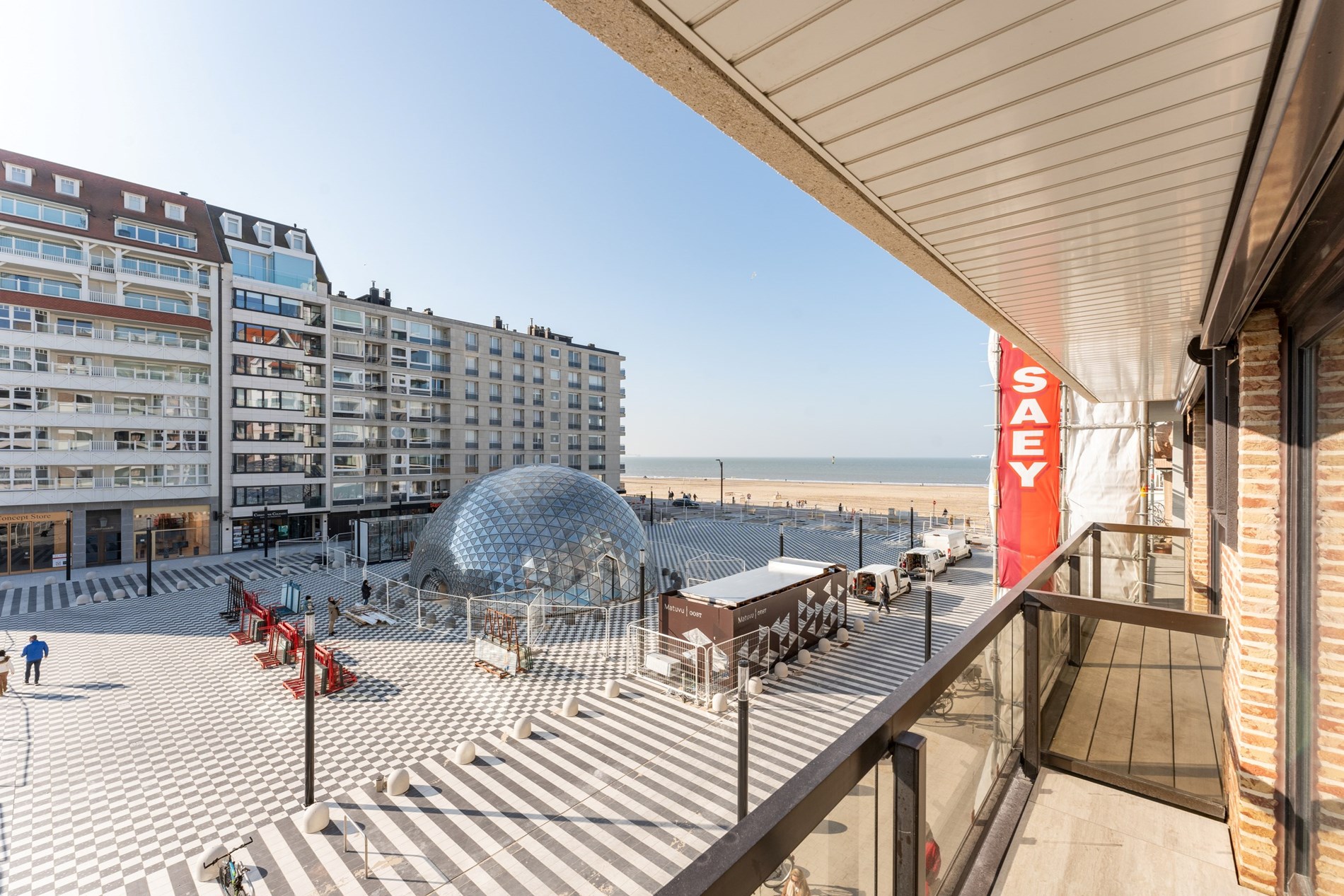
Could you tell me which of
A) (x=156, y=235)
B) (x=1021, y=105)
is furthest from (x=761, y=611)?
(x=156, y=235)

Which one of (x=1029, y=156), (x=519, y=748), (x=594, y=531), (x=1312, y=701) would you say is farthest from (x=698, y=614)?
(x=1029, y=156)

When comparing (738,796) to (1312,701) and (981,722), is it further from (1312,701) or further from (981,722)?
(1312,701)

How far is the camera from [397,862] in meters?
7.48

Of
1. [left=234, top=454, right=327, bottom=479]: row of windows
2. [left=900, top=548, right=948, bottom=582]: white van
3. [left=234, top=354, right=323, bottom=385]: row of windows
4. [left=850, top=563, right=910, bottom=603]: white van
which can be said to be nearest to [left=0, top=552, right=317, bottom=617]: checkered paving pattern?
[left=234, top=454, right=327, bottom=479]: row of windows

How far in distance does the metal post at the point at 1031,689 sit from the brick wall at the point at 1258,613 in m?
1.05

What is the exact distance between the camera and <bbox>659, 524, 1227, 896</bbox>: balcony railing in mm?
1448

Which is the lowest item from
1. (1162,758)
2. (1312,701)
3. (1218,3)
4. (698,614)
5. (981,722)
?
(698,614)

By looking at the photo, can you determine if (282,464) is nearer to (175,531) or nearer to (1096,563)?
(175,531)

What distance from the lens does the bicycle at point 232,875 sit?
6.88m

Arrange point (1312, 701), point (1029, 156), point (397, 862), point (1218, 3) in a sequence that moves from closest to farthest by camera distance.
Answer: point (1218, 3) → point (1029, 156) → point (1312, 701) → point (397, 862)

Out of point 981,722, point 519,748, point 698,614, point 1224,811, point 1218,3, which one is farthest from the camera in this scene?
point 698,614

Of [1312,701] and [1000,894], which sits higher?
[1312,701]

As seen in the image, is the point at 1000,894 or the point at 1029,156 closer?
the point at 1029,156

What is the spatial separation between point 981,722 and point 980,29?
3320mm
